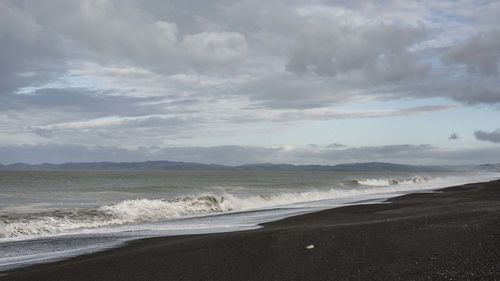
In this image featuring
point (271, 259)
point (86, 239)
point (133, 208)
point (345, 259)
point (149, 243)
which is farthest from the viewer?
point (133, 208)

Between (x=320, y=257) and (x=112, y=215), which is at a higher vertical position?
(x=320, y=257)

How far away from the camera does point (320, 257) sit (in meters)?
10.4

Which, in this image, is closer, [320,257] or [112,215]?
[320,257]

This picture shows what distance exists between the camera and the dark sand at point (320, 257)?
866 cm

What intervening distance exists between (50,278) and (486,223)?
412 inches

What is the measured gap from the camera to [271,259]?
35.4ft

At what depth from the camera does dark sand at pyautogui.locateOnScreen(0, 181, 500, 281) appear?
28.4 ft

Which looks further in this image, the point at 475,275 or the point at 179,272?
the point at 179,272

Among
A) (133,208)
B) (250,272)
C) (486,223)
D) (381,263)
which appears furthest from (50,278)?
(133,208)

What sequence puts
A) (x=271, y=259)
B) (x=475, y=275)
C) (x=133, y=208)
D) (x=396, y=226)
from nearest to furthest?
(x=475, y=275) < (x=271, y=259) < (x=396, y=226) < (x=133, y=208)

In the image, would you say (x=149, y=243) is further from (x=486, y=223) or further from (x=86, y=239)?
(x=486, y=223)

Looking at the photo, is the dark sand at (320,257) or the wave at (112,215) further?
the wave at (112,215)

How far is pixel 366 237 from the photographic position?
12.3 m

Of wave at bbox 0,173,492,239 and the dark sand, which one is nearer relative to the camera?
the dark sand
